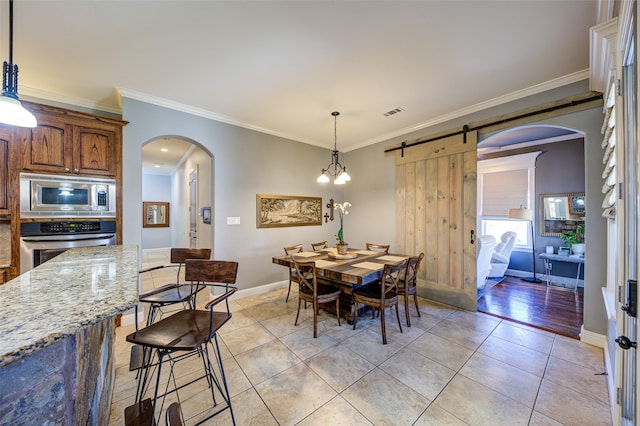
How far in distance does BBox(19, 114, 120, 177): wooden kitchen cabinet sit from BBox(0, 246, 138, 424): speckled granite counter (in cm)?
201

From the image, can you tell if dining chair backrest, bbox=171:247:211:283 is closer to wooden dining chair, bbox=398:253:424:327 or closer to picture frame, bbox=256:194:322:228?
picture frame, bbox=256:194:322:228

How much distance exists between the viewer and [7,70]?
1463mm

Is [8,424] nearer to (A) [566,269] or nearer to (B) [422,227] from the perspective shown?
(B) [422,227]

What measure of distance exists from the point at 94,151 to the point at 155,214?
6.13m

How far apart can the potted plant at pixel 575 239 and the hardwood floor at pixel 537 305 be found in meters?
0.73

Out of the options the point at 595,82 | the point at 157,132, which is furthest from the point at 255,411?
the point at 595,82

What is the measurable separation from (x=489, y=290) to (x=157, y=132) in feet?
19.2

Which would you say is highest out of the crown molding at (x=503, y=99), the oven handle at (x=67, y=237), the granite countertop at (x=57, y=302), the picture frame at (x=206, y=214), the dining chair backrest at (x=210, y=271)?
the crown molding at (x=503, y=99)

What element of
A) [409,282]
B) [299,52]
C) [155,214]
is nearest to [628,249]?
[409,282]

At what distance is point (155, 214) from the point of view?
8.10 meters

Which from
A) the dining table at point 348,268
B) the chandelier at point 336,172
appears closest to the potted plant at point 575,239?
the dining table at point 348,268

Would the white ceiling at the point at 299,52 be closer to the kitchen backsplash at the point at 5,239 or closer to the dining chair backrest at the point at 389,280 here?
the kitchen backsplash at the point at 5,239

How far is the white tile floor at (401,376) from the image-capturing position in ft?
5.38

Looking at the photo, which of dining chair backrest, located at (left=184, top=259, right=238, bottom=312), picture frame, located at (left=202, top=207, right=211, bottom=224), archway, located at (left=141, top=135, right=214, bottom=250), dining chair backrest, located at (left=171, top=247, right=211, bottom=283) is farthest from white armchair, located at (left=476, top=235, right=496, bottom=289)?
picture frame, located at (left=202, top=207, right=211, bottom=224)
